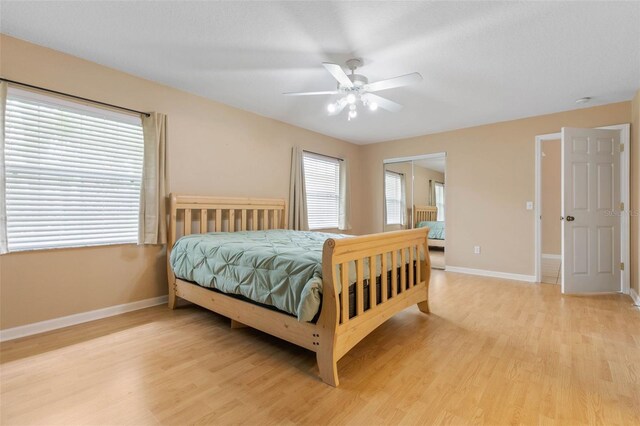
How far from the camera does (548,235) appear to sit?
19.7 ft

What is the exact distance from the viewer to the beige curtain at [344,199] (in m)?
5.55

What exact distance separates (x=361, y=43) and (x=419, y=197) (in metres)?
3.56

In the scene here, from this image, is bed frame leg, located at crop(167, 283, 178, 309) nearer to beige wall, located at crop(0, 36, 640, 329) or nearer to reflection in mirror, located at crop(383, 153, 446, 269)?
beige wall, located at crop(0, 36, 640, 329)

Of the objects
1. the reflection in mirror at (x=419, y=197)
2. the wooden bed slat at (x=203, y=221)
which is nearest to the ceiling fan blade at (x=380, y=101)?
the wooden bed slat at (x=203, y=221)

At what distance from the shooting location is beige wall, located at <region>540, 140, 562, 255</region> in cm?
584

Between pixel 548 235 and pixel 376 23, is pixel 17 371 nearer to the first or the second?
pixel 376 23

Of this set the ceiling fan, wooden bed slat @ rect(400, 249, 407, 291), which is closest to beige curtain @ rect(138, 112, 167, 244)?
the ceiling fan

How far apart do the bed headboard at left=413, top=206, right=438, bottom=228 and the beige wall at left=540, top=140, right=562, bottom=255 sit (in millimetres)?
Result: 2673

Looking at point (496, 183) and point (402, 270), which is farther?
point (496, 183)

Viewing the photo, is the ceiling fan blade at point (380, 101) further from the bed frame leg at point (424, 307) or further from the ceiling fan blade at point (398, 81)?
the bed frame leg at point (424, 307)

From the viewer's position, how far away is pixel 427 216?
5.33 metres

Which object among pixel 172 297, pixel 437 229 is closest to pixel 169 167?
pixel 172 297

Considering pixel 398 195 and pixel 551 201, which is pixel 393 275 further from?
pixel 551 201

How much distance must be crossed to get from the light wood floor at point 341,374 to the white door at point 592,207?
890mm
